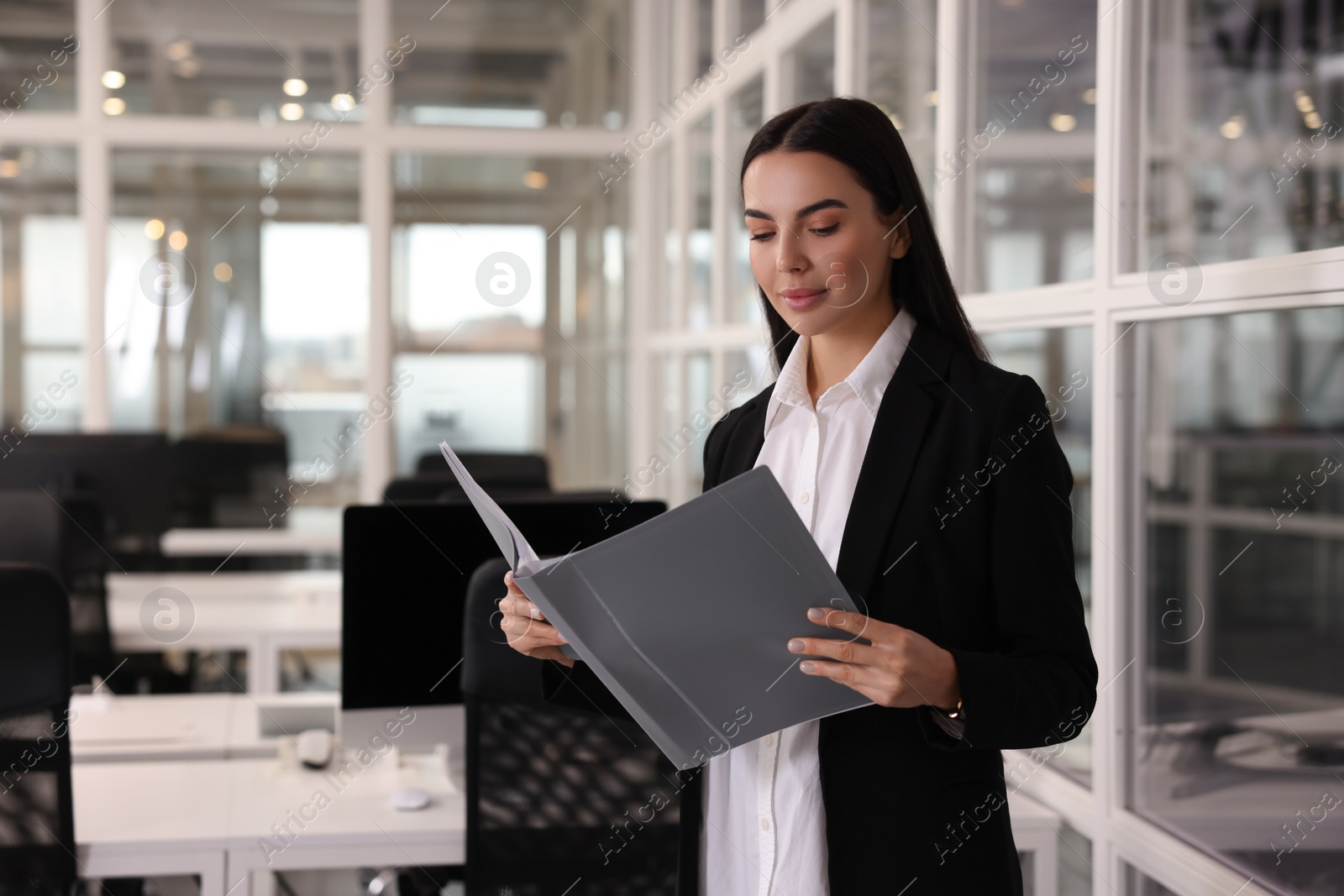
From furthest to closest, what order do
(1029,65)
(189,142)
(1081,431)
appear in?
(189,142) → (1029,65) → (1081,431)

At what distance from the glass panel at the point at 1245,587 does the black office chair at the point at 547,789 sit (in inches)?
30.0


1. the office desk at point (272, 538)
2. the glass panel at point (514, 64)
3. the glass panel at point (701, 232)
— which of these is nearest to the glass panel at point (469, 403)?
the office desk at point (272, 538)

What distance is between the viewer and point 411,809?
2057mm

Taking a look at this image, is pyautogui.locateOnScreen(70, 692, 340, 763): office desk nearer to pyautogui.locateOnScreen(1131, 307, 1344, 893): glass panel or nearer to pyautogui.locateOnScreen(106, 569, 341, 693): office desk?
pyautogui.locateOnScreen(106, 569, 341, 693): office desk

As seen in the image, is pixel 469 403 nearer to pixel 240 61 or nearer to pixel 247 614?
pixel 240 61

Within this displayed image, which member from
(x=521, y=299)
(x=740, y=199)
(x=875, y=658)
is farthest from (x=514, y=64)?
(x=875, y=658)

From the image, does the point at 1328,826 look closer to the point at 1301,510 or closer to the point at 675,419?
the point at 1301,510

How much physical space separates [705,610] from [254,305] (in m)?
4.86

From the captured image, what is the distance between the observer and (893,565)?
116cm

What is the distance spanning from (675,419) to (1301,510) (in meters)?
3.53

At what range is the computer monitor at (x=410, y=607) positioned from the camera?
2117 mm

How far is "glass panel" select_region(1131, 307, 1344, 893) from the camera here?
1.29m

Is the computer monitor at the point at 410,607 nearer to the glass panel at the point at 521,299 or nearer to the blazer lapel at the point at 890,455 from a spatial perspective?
the blazer lapel at the point at 890,455

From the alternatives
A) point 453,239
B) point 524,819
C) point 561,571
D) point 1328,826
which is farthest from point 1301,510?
point 453,239
